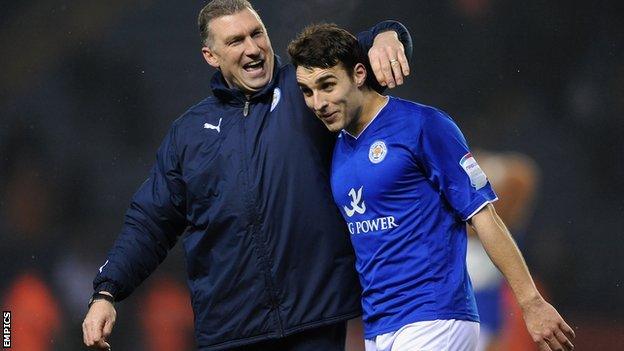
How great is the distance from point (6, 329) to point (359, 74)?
279cm

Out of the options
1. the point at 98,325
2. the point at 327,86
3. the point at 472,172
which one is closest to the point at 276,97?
the point at 327,86

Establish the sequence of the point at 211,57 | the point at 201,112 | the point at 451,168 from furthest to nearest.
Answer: the point at 211,57 → the point at 201,112 → the point at 451,168

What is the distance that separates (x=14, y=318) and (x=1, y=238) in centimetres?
39

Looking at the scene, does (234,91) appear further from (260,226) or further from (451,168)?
(451,168)

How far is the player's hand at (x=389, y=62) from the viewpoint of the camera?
8.68ft

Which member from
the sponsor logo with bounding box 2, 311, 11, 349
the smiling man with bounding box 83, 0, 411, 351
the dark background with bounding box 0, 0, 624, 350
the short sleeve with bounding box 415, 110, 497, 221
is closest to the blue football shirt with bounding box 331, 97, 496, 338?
the short sleeve with bounding box 415, 110, 497, 221

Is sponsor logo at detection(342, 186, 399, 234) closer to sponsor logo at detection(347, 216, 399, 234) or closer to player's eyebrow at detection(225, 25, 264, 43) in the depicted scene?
sponsor logo at detection(347, 216, 399, 234)

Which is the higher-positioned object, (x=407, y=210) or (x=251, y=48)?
(x=251, y=48)

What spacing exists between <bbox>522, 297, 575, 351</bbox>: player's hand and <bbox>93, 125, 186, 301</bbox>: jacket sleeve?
121cm

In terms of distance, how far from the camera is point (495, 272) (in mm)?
4891

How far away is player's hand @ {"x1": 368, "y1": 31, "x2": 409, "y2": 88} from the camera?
2645 millimetres

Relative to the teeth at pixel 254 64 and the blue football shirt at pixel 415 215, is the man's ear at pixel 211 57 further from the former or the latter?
the blue football shirt at pixel 415 215

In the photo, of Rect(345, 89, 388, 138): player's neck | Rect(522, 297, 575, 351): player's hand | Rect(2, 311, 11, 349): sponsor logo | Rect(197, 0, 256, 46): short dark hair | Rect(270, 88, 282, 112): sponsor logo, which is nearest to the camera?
Result: Rect(522, 297, 575, 351): player's hand

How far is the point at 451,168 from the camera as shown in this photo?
8.50ft
